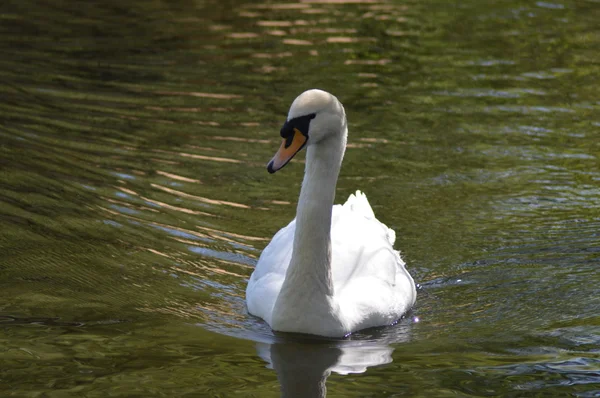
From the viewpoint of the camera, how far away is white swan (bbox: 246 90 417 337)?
22.9ft

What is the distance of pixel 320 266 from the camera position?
7.24m

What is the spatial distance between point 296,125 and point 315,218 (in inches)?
26.5

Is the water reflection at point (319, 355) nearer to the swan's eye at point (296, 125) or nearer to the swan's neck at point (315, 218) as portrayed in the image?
the swan's neck at point (315, 218)

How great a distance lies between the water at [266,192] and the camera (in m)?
6.76

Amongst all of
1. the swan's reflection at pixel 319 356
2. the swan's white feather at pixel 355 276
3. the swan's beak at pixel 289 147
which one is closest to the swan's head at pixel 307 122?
the swan's beak at pixel 289 147

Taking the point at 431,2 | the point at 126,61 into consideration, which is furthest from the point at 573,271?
the point at 431,2

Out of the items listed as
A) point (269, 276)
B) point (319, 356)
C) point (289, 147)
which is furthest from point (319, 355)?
point (289, 147)

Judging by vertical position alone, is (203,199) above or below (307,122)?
below

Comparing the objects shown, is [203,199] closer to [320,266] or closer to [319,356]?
[320,266]

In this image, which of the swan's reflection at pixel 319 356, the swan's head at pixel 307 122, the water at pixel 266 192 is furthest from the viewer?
the swan's head at pixel 307 122

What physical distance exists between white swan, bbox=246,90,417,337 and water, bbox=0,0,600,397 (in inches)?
7.0

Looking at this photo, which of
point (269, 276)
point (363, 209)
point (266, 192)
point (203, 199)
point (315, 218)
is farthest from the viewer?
point (266, 192)

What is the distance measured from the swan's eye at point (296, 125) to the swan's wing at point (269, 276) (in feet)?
4.03

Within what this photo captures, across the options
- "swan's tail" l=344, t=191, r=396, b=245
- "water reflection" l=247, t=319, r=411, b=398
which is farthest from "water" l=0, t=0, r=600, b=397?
"swan's tail" l=344, t=191, r=396, b=245
